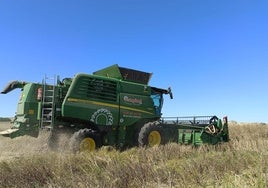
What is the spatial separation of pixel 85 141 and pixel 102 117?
4.39ft

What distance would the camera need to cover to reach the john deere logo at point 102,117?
13062 millimetres

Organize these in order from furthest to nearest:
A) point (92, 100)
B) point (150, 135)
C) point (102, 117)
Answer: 1. point (150, 135)
2. point (102, 117)
3. point (92, 100)

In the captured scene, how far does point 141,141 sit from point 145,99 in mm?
1902

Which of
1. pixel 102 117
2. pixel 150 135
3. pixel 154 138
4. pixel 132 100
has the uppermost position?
pixel 132 100

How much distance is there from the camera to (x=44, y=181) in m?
6.32

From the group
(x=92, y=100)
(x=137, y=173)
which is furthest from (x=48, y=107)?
(x=137, y=173)

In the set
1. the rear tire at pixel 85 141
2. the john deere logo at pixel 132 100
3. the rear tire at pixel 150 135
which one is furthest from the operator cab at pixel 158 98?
the rear tire at pixel 85 141

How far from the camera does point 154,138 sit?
14.1 metres

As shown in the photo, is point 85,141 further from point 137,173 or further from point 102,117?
point 137,173

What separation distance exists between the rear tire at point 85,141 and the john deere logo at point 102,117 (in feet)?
1.88

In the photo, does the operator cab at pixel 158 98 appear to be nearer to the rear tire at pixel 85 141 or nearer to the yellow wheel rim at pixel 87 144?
the rear tire at pixel 85 141

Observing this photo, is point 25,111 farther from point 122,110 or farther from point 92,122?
point 122,110

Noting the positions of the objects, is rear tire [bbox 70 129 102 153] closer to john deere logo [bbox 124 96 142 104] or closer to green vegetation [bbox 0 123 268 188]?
john deere logo [bbox 124 96 142 104]

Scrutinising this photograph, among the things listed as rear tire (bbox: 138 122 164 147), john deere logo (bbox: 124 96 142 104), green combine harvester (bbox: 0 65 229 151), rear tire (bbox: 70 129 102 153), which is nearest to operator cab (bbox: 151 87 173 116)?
green combine harvester (bbox: 0 65 229 151)
